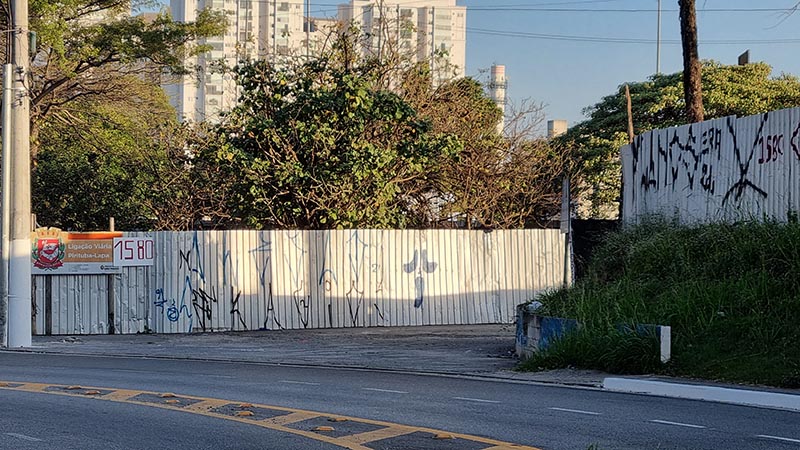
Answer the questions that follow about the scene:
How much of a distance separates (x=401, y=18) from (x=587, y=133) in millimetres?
23209

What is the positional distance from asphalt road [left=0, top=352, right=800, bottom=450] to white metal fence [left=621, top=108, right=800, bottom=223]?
6.07 m

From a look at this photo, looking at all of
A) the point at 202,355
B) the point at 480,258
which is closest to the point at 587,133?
the point at 480,258

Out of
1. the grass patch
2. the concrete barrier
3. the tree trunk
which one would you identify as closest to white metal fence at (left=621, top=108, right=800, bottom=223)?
the grass patch

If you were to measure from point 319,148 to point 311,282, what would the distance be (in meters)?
3.94

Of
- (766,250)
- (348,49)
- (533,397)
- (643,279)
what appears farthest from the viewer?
(348,49)

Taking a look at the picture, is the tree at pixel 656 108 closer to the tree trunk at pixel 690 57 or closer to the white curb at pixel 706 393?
the tree trunk at pixel 690 57

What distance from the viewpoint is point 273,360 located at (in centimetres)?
1767

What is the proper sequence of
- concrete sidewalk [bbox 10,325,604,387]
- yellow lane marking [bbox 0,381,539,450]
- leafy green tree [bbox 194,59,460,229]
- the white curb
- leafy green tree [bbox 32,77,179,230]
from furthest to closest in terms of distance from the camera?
leafy green tree [bbox 32,77,179,230] < leafy green tree [bbox 194,59,460,229] < concrete sidewalk [bbox 10,325,604,387] < the white curb < yellow lane marking [bbox 0,381,539,450]

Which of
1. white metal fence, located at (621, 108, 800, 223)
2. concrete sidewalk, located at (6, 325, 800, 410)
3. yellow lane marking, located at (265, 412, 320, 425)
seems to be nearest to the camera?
yellow lane marking, located at (265, 412, 320, 425)

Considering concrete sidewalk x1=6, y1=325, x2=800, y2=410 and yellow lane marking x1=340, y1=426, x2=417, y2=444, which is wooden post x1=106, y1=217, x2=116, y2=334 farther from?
yellow lane marking x1=340, y1=426, x2=417, y2=444

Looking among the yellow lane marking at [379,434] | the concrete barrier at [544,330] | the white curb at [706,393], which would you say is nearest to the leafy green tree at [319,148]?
the concrete barrier at [544,330]

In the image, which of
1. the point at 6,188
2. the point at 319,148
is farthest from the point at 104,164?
the point at 6,188

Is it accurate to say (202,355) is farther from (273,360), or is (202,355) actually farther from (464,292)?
(464,292)

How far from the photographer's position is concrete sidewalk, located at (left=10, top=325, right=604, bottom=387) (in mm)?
16172
